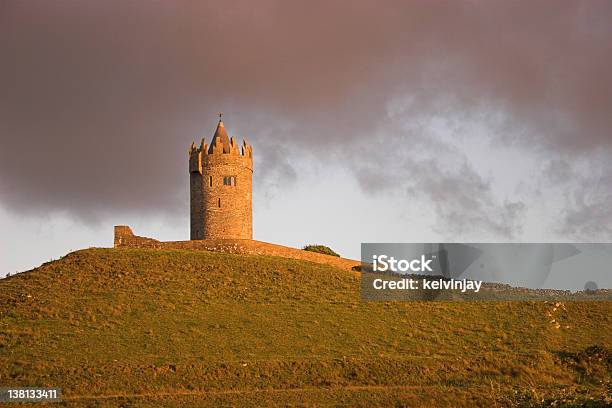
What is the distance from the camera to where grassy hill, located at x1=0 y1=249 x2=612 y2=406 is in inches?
1088

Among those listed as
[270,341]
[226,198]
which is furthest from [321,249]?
[270,341]

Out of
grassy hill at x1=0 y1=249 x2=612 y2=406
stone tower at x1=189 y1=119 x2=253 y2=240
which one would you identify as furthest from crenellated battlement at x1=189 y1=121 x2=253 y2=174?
grassy hill at x1=0 y1=249 x2=612 y2=406

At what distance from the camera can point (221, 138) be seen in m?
62.3

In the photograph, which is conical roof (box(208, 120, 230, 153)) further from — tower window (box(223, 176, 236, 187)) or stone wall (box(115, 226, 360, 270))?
stone wall (box(115, 226, 360, 270))

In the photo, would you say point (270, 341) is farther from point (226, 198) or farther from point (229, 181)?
point (229, 181)

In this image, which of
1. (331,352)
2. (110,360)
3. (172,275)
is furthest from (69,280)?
(331,352)

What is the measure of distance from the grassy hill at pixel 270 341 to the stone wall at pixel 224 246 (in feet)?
21.3

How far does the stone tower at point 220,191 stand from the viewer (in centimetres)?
5988

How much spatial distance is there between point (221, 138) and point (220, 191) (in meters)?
4.77

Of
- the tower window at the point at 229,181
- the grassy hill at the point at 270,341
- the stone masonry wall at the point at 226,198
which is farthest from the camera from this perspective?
the tower window at the point at 229,181

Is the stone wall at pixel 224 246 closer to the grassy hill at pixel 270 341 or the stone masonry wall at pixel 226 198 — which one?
the stone masonry wall at pixel 226 198

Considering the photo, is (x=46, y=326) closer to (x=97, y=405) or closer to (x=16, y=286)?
(x=16, y=286)

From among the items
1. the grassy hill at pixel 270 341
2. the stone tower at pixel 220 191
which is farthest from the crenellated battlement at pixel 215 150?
the grassy hill at pixel 270 341

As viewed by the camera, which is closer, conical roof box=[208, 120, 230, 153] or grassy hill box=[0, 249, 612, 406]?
grassy hill box=[0, 249, 612, 406]
